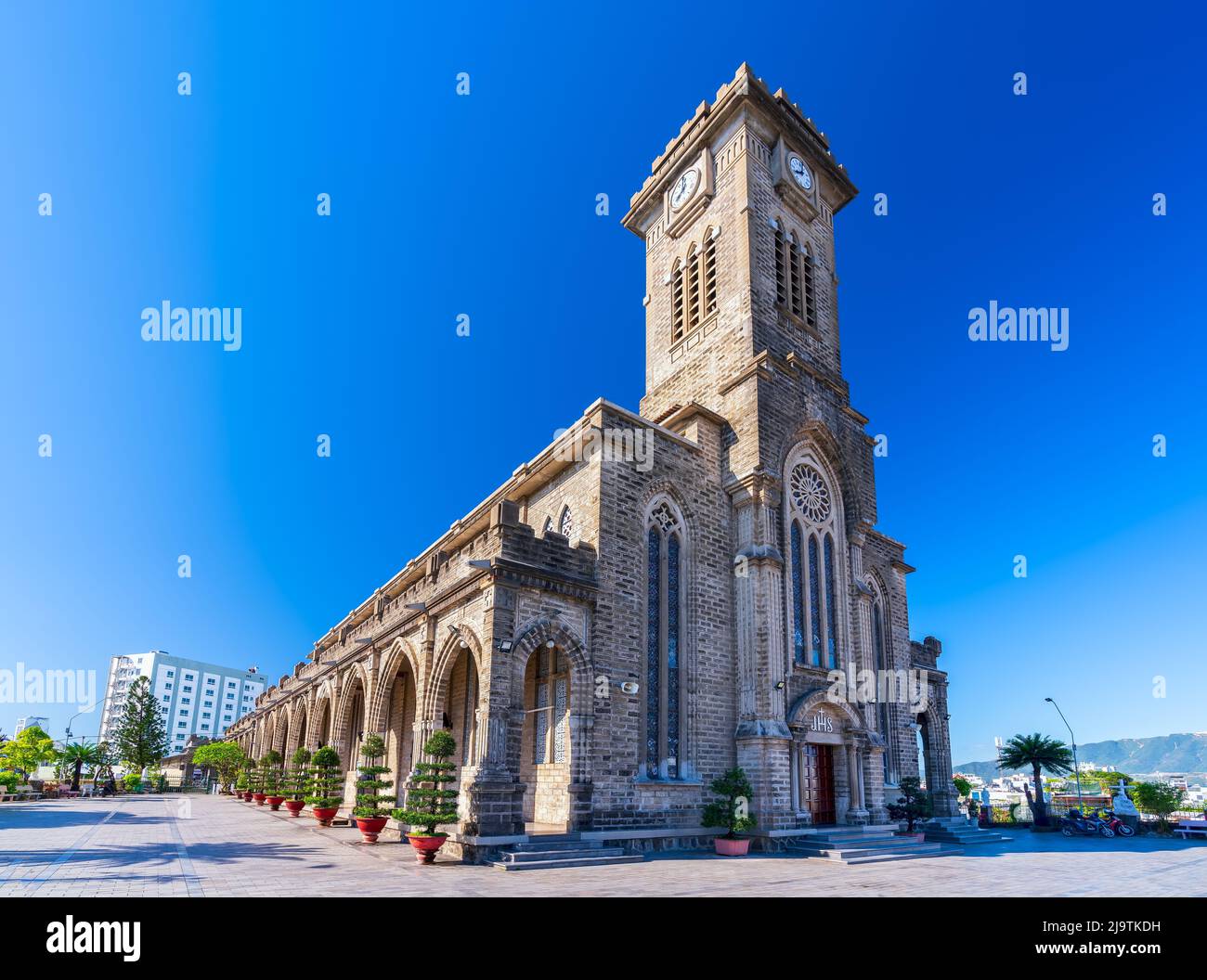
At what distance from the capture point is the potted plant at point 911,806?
20406mm

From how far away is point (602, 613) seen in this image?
1691 centimetres

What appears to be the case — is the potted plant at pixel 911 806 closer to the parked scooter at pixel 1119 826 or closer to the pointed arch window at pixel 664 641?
the pointed arch window at pixel 664 641

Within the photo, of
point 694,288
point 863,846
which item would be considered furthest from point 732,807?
point 694,288

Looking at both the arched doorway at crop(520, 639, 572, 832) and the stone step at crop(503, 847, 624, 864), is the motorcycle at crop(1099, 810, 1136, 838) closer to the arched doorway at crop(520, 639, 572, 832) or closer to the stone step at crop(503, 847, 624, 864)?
the stone step at crop(503, 847, 624, 864)

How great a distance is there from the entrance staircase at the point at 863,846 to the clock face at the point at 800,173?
2089 centimetres

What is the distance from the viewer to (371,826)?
55.2ft

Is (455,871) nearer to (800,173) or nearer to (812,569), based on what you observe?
(812,569)

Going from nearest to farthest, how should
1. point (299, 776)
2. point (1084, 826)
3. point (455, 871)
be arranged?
point (455, 871), point (1084, 826), point (299, 776)

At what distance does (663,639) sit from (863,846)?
665cm

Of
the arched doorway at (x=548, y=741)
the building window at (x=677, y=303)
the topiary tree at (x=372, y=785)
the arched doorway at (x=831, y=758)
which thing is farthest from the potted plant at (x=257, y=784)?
the building window at (x=677, y=303)

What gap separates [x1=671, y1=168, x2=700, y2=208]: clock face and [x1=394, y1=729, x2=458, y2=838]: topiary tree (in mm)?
20521
